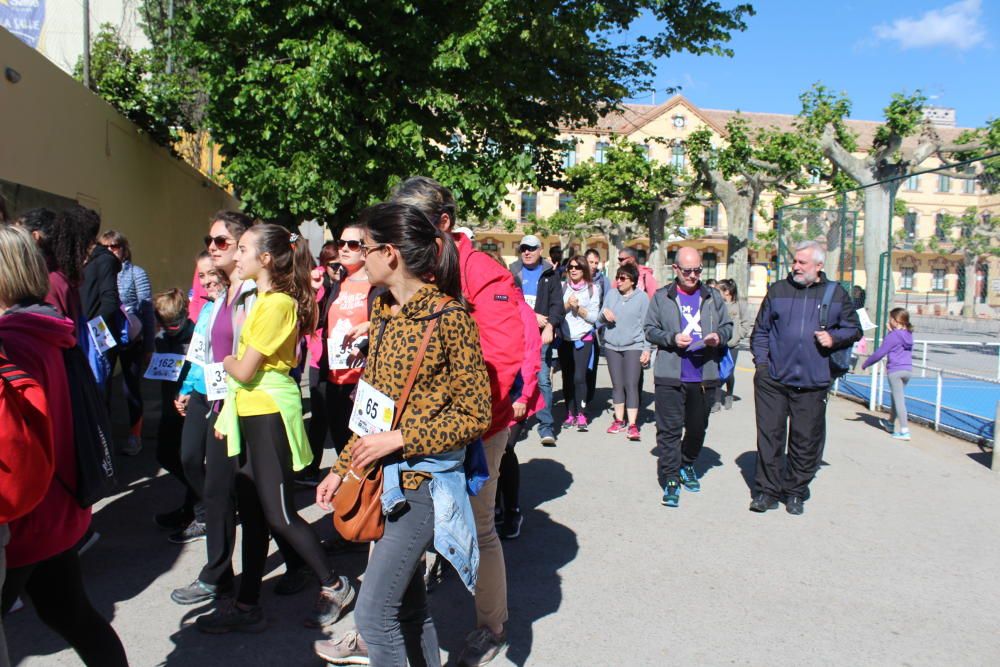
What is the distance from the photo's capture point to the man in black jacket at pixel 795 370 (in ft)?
18.9

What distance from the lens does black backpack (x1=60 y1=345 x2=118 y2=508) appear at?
8.25 ft

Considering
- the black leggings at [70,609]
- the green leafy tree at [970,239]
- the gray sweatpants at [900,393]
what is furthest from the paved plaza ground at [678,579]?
the green leafy tree at [970,239]

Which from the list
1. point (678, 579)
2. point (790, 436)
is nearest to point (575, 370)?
point (790, 436)

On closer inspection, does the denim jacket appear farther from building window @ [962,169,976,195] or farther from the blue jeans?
building window @ [962,169,976,195]

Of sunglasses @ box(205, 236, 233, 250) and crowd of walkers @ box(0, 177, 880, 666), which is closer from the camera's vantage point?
crowd of walkers @ box(0, 177, 880, 666)

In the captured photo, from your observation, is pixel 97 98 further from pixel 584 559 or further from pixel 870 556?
pixel 870 556

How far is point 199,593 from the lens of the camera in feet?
12.9

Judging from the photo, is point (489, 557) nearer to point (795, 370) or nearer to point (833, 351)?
point (795, 370)

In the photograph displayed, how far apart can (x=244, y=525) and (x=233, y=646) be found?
533 mm

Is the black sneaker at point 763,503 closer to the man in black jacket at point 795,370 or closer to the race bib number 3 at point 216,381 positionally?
the man in black jacket at point 795,370

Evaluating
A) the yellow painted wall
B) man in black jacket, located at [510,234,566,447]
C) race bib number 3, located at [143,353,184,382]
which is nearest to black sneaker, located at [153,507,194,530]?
race bib number 3, located at [143,353,184,382]

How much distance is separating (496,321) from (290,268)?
3.55 ft

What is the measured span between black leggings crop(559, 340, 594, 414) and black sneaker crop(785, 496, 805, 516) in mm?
3030

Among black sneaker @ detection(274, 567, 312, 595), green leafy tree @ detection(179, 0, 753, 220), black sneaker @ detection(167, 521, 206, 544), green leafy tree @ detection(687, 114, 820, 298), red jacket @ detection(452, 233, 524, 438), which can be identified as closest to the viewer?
red jacket @ detection(452, 233, 524, 438)
